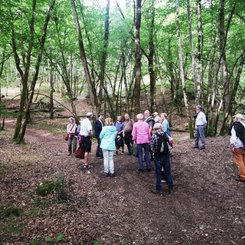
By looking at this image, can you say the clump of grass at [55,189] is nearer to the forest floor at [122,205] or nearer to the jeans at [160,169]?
the forest floor at [122,205]

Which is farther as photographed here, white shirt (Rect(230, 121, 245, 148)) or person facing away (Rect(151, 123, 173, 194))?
white shirt (Rect(230, 121, 245, 148))

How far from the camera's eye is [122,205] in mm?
7746

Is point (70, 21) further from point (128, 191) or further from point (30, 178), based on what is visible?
point (128, 191)

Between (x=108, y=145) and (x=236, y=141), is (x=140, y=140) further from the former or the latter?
(x=236, y=141)

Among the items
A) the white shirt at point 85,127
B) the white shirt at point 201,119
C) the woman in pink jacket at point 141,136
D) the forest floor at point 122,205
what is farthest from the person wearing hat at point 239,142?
the white shirt at point 85,127

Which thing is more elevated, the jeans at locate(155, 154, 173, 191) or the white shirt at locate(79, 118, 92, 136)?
the white shirt at locate(79, 118, 92, 136)

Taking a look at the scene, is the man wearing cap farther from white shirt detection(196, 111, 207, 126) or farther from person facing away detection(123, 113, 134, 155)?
white shirt detection(196, 111, 207, 126)

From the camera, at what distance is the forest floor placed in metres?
6.45

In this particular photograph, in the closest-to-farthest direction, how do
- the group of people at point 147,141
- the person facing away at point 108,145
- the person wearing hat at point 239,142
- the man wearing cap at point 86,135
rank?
the group of people at point 147,141
the person wearing hat at point 239,142
the person facing away at point 108,145
the man wearing cap at point 86,135

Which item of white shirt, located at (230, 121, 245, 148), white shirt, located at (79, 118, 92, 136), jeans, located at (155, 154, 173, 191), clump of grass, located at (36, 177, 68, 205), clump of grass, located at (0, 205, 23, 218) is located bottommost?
clump of grass, located at (0, 205, 23, 218)

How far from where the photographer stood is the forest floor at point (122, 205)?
6.45 meters

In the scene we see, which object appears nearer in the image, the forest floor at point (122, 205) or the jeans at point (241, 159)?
the forest floor at point (122, 205)

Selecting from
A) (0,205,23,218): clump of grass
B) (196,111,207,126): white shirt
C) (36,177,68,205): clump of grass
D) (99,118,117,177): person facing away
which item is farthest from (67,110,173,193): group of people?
(0,205,23,218): clump of grass

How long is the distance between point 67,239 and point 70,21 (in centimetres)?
1890
